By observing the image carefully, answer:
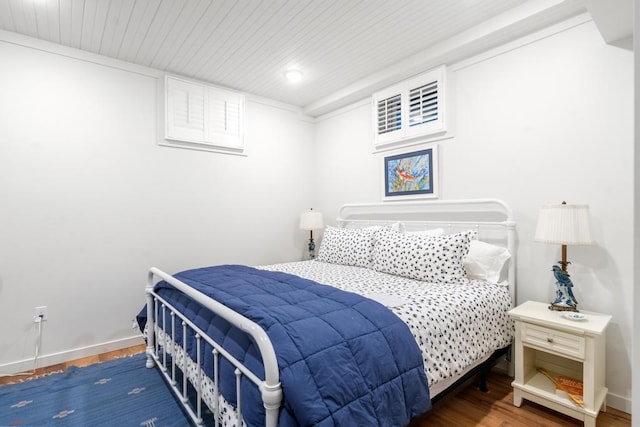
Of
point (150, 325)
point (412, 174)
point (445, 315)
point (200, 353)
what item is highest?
point (412, 174)

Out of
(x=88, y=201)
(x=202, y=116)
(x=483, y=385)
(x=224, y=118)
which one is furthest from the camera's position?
(x=224, y=118)

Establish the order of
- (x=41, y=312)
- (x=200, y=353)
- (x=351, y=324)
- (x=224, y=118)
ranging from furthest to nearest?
(x=224, y=118), (x=41, y=312), (x=200, y=353), (x=351, y=324)

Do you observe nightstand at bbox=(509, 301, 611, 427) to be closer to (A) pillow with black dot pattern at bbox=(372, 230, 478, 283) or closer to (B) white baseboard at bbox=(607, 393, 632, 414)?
(B) white baseboard at bbox=(607, 393, 632, 414)

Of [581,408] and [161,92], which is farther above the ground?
[161,92]

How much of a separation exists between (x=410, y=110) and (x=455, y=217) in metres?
1.07

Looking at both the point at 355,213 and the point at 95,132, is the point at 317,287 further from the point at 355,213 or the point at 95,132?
the point at 95,132

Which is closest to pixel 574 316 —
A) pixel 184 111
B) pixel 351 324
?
pixel 351 324

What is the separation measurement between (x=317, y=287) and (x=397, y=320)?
0.54m

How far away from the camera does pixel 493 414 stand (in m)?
1.87

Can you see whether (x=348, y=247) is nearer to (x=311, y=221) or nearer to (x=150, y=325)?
(x=311, y=221)

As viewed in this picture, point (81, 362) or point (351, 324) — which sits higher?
point (351, 324)

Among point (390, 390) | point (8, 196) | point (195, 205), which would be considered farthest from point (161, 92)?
point (390, 390)

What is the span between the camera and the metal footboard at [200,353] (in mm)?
1013

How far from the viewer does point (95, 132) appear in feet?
8.87
